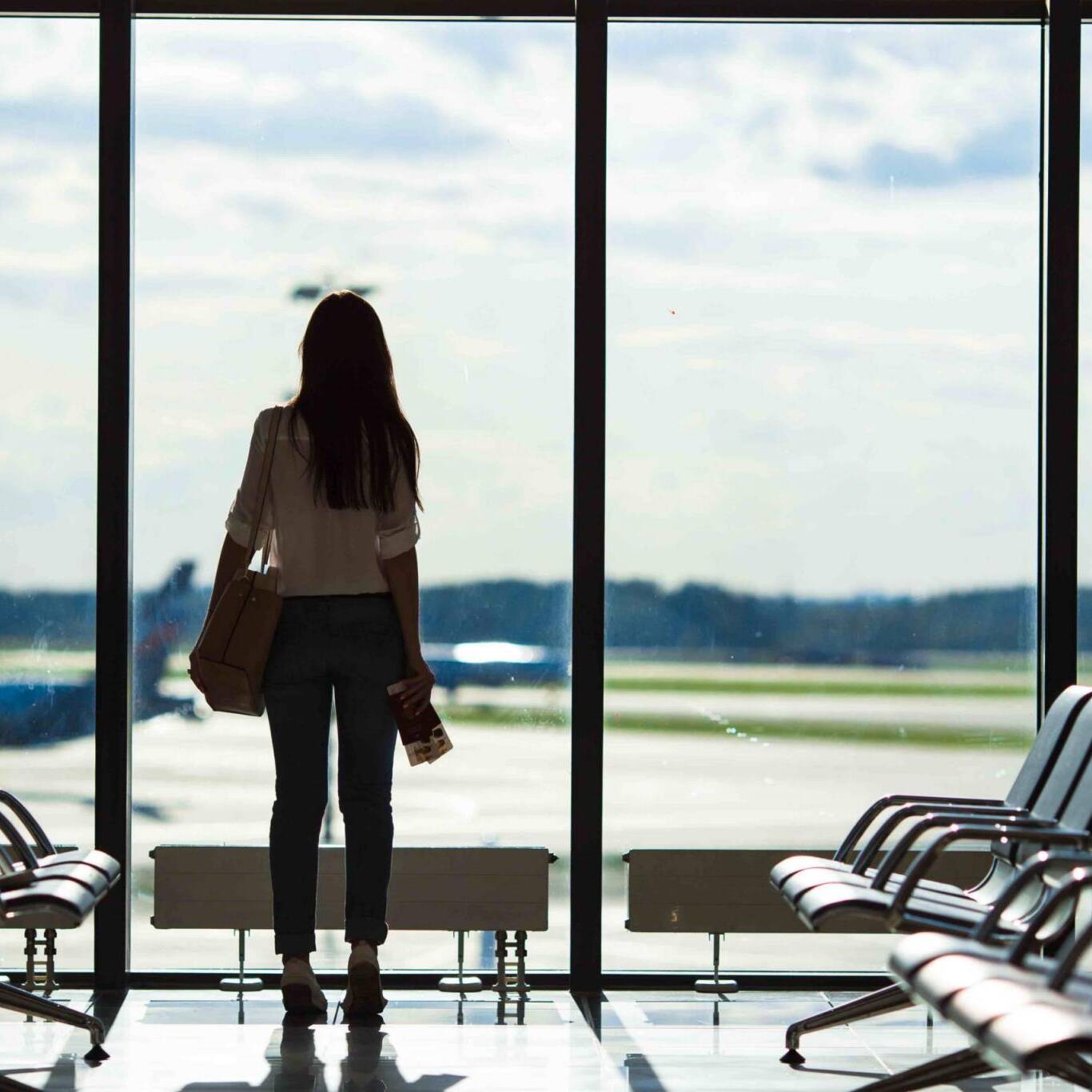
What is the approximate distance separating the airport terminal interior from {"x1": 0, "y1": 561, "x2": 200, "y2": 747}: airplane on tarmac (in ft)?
0.03

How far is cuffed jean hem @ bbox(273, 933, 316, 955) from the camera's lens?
344 centimetres

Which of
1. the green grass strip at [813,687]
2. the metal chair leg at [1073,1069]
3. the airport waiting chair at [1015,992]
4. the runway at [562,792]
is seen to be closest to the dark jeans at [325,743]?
the runway at [562,792]

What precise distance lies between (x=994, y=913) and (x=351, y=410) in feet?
5.76

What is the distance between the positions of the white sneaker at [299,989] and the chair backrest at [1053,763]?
62.8 inches

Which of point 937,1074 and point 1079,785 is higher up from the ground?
point 1079,785

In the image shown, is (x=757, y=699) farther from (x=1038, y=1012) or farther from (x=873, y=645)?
(x=1038, y=1012)

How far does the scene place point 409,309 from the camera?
13.5ft

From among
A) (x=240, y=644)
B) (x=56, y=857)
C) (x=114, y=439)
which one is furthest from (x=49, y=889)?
(x=114, y=439)

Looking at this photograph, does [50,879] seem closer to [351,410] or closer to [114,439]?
[351,410]

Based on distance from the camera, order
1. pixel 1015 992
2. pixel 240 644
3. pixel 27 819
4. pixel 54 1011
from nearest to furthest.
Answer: pixel 1015 992, pixel 54 1011, pixel 27 819, pixel 240 644

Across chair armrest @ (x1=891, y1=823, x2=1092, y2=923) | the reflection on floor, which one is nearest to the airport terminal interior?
the reflection on floor

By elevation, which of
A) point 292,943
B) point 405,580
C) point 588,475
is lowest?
point 292,943

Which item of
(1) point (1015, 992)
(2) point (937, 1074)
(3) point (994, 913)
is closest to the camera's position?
(1) point (1015, 992)

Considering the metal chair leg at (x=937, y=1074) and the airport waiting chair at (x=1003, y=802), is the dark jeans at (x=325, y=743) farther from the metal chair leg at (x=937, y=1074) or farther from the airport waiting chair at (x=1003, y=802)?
the metal chair leg at (x=937, y=1074)
